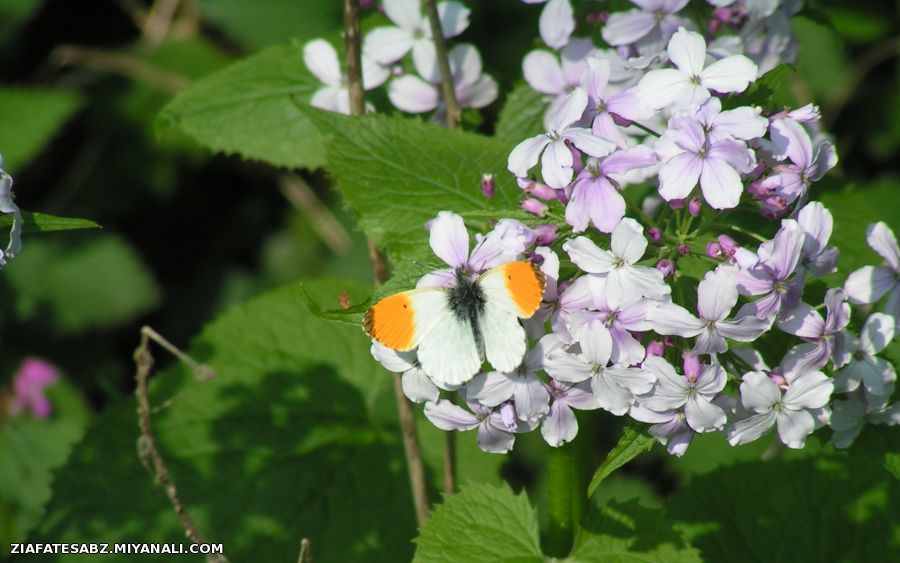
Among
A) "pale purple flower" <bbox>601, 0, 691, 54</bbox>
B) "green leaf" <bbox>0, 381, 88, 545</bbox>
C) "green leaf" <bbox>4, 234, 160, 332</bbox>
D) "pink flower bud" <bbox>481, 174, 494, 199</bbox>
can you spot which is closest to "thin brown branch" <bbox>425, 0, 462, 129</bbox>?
"pale purple flower" <bbox>601, 0, 691, 54</bbox>

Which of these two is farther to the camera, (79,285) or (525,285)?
(79,285)

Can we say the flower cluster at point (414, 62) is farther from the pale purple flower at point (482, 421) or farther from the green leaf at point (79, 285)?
the green leaf at point (79, 285)

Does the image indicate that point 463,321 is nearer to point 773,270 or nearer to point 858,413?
point 773,270

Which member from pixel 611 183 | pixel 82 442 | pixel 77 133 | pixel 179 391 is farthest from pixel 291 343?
pixel 77 133

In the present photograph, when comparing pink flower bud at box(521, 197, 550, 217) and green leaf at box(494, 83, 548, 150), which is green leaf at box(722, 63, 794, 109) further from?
green leaf at box(494, 83, 548, 150)

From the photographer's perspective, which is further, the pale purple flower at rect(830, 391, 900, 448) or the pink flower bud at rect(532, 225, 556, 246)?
the pale purple flower at rect(830, 391, 900, 448)

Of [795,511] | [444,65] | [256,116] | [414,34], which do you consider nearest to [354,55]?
[444,65]

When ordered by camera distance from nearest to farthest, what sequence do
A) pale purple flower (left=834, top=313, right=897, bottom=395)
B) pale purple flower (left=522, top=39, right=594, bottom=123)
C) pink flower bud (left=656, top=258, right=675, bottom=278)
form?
pink flower bud (left=656, top=258, right=675, bottom=278), pale purple flower (left=834, top=313, right=897, bottom=395), pale purple flower (left=522, top=39, right=594, bottom=123)
